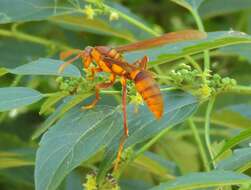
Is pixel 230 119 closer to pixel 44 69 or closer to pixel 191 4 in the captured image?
pixel 191 4

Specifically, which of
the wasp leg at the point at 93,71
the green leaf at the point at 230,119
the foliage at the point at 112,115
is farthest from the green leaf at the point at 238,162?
the green leaf at the point at 230,119

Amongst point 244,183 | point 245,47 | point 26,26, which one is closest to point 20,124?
point 26,26

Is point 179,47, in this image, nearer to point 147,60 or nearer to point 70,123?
point 147,60

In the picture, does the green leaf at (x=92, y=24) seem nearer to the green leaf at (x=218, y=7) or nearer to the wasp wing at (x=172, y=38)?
the green leaf at (x=218, y=7)

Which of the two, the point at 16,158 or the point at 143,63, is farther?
the point at 16,158

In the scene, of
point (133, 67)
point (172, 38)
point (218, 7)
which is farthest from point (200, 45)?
Answer: point (218, 7)

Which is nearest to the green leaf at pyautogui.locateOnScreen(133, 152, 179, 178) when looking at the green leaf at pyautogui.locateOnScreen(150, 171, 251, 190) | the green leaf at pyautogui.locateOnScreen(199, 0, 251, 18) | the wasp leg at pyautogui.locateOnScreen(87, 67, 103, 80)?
the wasp leg at pyautogui.locateOnScreen(87, 67, 103, 80)

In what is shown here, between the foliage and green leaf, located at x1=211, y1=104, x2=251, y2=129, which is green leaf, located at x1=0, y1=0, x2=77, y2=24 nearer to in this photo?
the foliage
